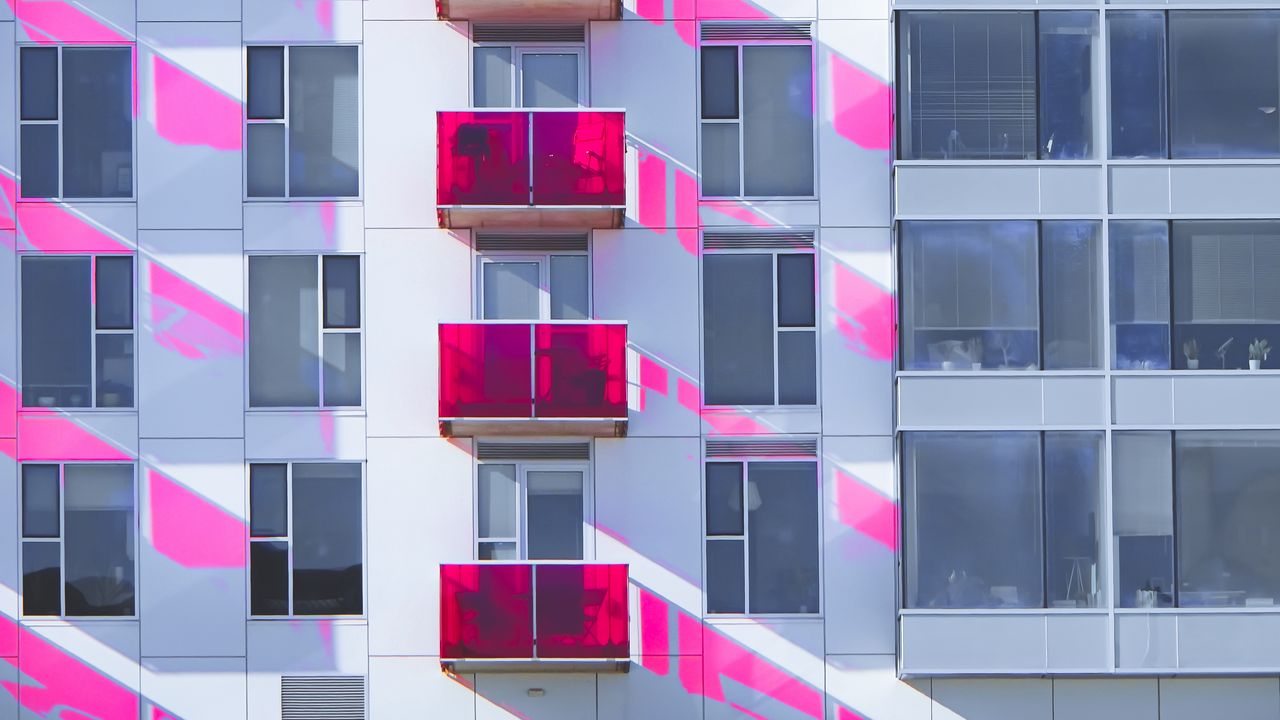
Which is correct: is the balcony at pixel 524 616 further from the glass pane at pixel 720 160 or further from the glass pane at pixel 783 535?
the glass pane at pixel 720 160

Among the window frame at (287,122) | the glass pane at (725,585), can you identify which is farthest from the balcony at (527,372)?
the window frame at (287,122)

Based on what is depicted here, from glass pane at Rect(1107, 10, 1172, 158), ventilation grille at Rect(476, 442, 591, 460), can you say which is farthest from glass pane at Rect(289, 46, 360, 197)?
glass pane at Rect(1107, 10, 1172, 158)

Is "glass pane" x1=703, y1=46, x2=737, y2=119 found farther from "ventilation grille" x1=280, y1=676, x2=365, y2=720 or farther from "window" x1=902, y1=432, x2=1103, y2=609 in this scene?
"ventilation grille" x1=280, y1=676, x2=365, y2=720

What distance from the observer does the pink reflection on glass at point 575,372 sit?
68.2 ft

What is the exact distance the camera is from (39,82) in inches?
869

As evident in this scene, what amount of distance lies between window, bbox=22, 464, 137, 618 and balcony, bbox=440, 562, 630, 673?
4506 millimetres

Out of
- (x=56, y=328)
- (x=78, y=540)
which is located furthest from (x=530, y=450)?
(x=56, y=328)

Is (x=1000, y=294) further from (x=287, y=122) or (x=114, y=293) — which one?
(x=114, y=293)

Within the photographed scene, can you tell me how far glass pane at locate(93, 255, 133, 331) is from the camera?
859 inches

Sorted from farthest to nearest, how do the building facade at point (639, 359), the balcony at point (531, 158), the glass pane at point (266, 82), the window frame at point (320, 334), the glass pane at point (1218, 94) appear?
the glass pane at point (266, 82) → the window frame at point (320, 334) → the glass pane at point (1218, 94) → the balcony at point (531, 158) → the building facade at point (639, 359)

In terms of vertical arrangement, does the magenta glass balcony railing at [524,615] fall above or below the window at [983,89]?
below

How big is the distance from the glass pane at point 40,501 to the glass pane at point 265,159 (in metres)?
4.68

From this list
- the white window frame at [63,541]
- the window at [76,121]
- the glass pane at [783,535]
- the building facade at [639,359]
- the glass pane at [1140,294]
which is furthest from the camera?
the window at [76,121]

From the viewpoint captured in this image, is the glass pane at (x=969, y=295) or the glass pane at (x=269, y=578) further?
the glass pane at (x=269, y=578)
